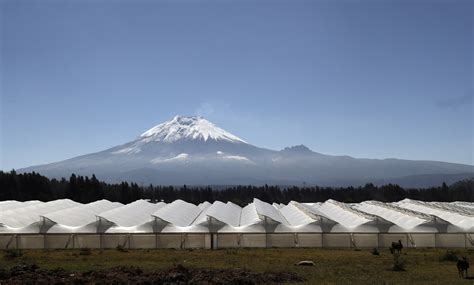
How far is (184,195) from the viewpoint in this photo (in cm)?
14288

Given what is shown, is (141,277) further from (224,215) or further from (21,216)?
(21,216)

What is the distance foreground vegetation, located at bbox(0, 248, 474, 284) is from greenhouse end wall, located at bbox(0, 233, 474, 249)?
206cm

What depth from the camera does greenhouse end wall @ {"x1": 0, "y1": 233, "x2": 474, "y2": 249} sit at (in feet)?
137

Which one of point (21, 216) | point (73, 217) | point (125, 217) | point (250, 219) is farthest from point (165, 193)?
point (250, 219)

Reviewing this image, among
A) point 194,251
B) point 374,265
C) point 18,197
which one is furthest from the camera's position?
point 18,197

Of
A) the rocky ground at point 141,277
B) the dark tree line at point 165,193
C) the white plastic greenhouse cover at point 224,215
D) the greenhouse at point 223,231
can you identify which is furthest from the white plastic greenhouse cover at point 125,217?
the dark tree line at point 165,193

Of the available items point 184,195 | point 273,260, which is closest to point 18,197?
point 184,195

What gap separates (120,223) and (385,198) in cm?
10534

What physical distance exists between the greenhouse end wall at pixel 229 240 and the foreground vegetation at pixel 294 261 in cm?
206

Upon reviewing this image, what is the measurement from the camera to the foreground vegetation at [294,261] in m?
25.6

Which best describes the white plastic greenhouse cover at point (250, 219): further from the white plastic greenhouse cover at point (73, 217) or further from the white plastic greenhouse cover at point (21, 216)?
the white plastic greenhouse cover at point (21, 216)

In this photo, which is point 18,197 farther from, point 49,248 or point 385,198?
point 385,198

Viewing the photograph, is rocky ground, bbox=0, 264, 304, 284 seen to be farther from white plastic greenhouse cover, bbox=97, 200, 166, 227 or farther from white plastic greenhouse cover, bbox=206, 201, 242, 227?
white plastic greenhouse cover, bbox=97, 200, 166, 227

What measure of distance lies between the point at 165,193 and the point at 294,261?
4705 inches
